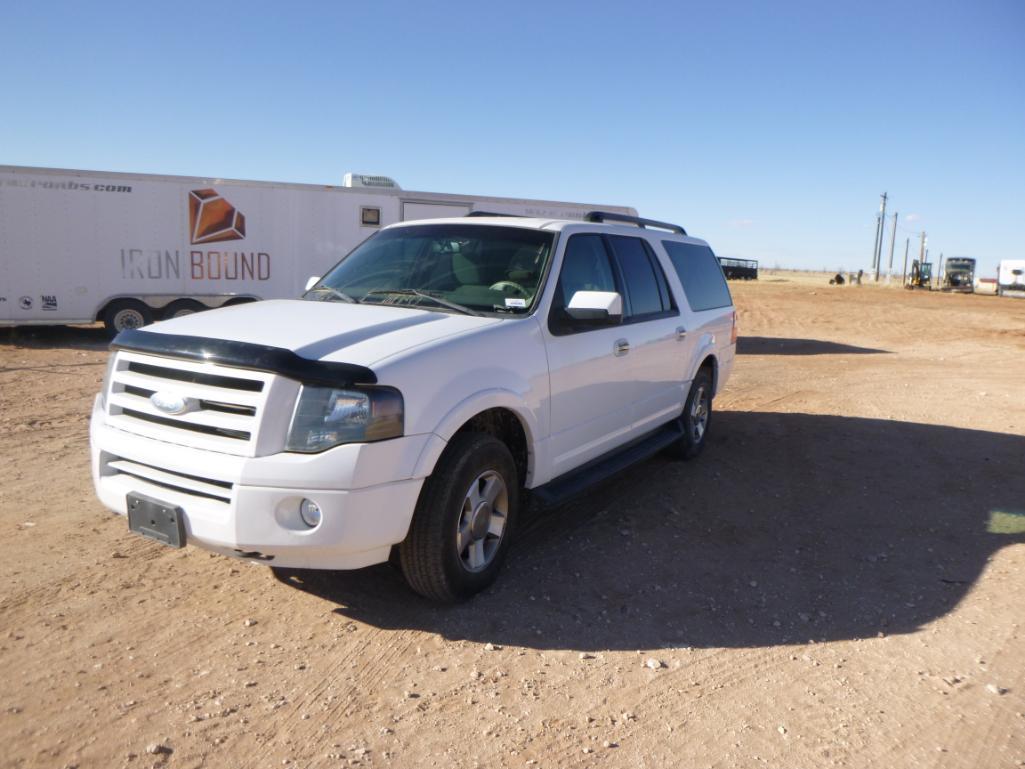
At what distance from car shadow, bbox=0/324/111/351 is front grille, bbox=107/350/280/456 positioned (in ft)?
33.7

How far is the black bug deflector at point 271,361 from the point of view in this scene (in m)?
3.33

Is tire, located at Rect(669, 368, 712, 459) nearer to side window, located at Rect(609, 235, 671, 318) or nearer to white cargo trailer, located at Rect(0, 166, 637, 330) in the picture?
side window, located at Rect(609, 235, 671, 318)

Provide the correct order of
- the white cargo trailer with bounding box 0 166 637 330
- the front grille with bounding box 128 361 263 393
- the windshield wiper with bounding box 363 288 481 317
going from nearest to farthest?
1. the front grille with bounding box 128 361 263 393
2. the windshield wiper with bounding box 363 288 481 317
3. the white cargo trailer with bounding box 0 166 637 330

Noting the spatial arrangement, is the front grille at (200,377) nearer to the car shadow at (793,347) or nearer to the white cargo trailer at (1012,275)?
the car shadow at (793,347)

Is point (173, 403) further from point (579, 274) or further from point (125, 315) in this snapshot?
point (125, 315)

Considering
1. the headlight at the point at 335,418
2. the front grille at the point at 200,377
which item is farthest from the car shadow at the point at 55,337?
the headlight at the point at 335,418

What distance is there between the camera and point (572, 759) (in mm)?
2855

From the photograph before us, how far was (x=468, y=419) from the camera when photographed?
389cm

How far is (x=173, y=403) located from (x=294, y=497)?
2.51 ft

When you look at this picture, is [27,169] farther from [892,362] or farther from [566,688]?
[892,362]

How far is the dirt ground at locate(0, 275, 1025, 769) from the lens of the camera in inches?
116

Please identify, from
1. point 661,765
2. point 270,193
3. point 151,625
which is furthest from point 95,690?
point 270,193

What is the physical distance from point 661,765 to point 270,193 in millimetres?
13762

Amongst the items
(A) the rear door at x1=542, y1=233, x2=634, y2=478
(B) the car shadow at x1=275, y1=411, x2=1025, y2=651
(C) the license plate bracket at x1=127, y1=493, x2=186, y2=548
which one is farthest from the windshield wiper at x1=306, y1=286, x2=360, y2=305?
(C) the license plate bracket at x1=127, y1=493, x2=186, y2=548
